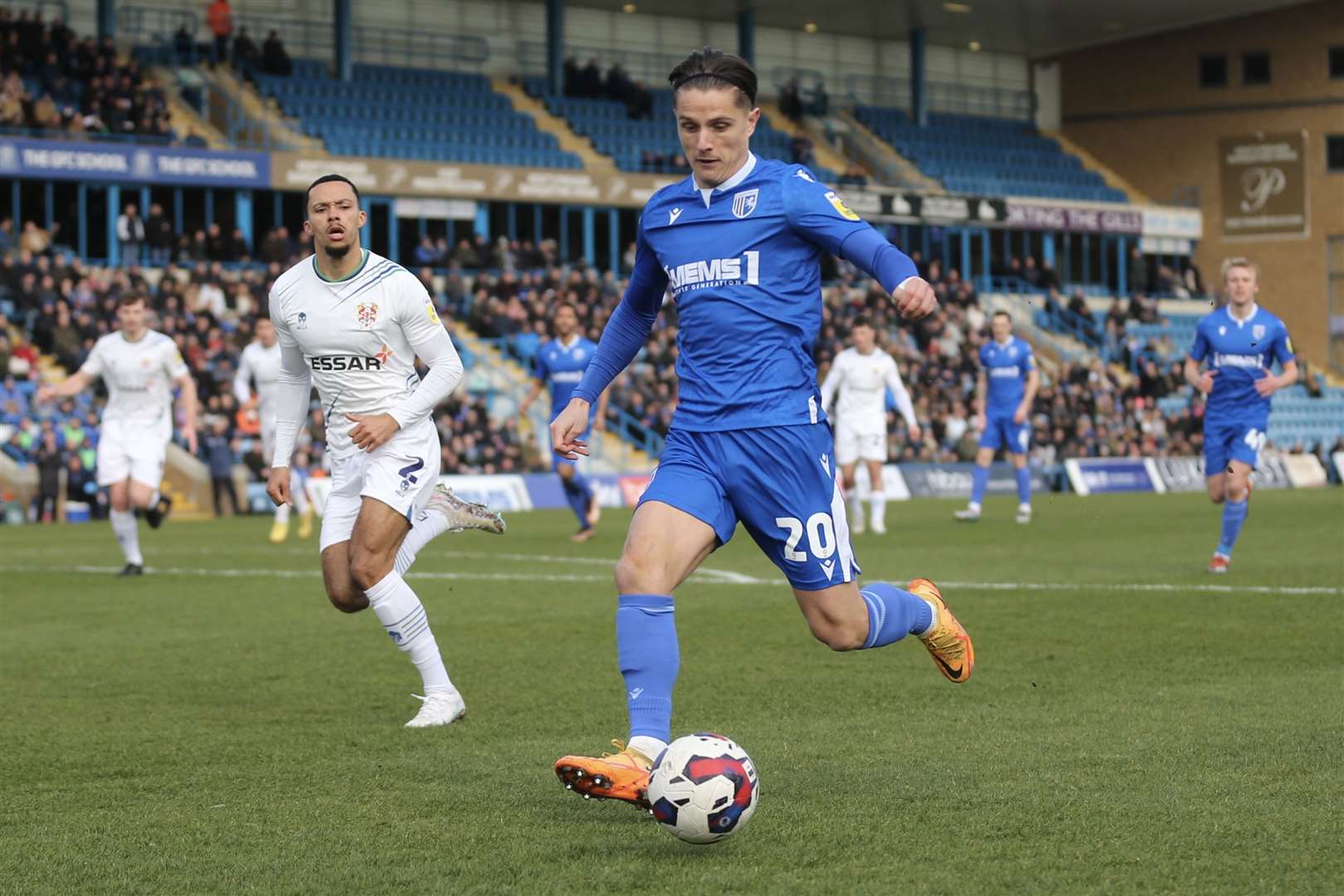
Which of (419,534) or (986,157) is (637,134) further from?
(419,534)

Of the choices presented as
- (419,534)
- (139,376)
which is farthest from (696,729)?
(139,376)

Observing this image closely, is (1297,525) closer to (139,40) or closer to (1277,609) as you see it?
(1277,609)

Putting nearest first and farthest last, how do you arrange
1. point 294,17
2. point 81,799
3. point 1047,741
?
1. point 81,799
2. point 1047,741
3. point 294,17

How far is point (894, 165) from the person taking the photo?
1948 inches

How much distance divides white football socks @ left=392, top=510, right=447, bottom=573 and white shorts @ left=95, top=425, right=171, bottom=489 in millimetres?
7376

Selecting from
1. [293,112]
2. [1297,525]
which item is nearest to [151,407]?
[1297,525]

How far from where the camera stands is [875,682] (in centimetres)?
865

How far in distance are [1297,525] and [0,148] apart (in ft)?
77.8

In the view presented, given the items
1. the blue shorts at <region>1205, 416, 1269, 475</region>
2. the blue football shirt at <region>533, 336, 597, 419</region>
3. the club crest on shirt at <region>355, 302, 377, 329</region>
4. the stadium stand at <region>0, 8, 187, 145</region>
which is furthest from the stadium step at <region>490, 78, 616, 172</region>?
the club crest on shirt at <region>355, 302, 377, 329</region>

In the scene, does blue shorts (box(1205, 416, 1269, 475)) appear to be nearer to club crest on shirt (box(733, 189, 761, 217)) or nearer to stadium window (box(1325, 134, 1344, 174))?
club crest on shirt (box(733, 189, 761, 217))

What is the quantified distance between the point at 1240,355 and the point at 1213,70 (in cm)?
4472

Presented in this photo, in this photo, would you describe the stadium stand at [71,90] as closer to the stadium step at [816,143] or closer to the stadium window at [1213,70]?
the stadium step at [816,143]

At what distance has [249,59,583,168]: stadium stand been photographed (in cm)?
3941

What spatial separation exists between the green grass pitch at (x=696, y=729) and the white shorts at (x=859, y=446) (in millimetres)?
7490
